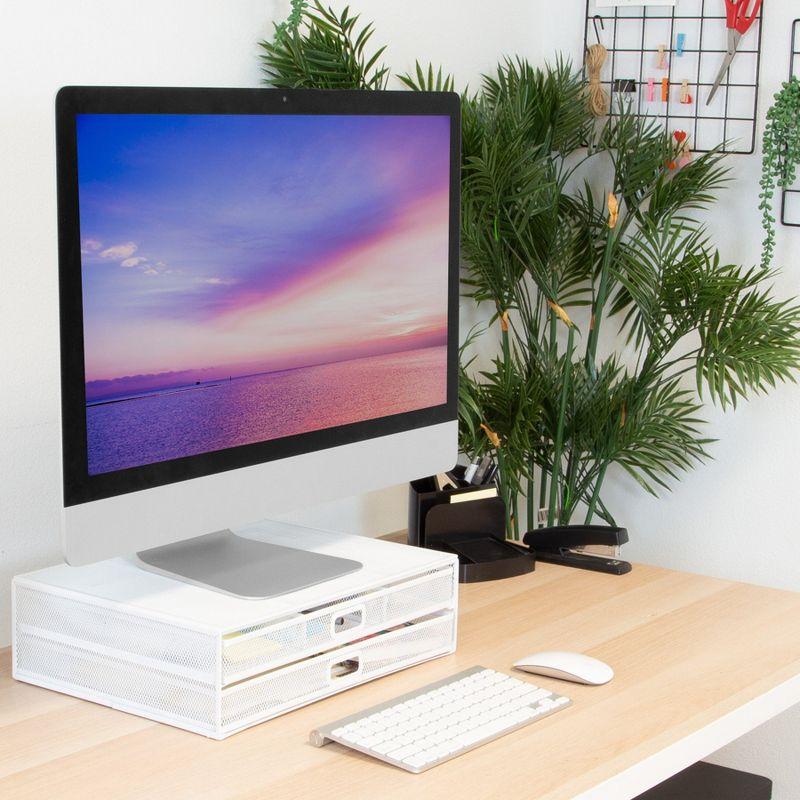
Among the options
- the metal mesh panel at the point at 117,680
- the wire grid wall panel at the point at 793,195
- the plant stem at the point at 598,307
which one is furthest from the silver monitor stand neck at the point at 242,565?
the wire grid wall panel at the point at 793,195

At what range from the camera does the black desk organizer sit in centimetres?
178

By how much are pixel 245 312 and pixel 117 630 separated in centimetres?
36

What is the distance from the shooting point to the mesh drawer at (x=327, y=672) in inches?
49.0

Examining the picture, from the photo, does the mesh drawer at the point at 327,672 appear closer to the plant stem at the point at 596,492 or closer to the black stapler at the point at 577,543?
the black stapler at the point at 577,543

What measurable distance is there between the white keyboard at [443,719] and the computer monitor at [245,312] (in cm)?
18

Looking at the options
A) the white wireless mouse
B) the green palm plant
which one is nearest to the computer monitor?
the white wireless mouse

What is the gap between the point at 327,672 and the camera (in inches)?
52.5

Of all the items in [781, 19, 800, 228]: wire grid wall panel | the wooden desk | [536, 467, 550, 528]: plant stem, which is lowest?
the wooden desk

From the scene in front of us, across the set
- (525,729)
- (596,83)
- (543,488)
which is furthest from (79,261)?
(596,83)

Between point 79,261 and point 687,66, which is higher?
point 687,66

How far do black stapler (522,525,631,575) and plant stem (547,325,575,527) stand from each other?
28 centimetres

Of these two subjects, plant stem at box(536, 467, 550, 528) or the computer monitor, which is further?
plant stem at box(536, 467, 550, 528)

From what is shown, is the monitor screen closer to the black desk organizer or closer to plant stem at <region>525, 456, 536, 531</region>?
the black desk organizer

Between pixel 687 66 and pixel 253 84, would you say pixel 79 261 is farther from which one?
pixel 687 66
